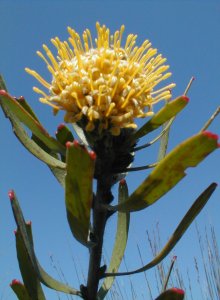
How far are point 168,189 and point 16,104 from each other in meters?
0.37

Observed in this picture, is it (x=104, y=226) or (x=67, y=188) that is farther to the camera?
(x=104, y=226)

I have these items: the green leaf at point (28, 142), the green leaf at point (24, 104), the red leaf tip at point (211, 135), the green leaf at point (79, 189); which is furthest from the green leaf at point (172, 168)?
the green leaf at point (24, 104)

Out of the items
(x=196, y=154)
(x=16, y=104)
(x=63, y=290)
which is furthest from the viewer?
(x=63, y=290)

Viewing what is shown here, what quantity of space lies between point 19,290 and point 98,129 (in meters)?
0.39

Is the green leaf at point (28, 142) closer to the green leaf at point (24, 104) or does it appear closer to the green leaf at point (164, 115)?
the green leaf at point (24, 104)

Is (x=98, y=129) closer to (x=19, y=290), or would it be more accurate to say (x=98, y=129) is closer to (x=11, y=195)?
(x=11, y=195)

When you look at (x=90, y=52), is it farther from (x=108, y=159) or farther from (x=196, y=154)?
(x=196, y=154)

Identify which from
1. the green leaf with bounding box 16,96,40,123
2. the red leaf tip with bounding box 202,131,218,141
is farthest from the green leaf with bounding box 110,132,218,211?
the green leaf with bounding box 16,96,40,123

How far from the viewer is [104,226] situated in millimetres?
1031

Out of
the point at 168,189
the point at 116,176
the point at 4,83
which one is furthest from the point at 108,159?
the point at 4,83

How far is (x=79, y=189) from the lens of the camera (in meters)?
0.89

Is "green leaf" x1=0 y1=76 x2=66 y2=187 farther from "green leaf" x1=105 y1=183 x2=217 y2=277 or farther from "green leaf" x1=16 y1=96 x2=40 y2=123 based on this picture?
"green leaf" x1=105 y1=183 x2=217 y2=277

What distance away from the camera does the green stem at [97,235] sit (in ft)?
3.34

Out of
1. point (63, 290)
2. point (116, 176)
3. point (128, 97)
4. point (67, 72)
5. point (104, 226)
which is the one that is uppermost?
point (67, 72)
